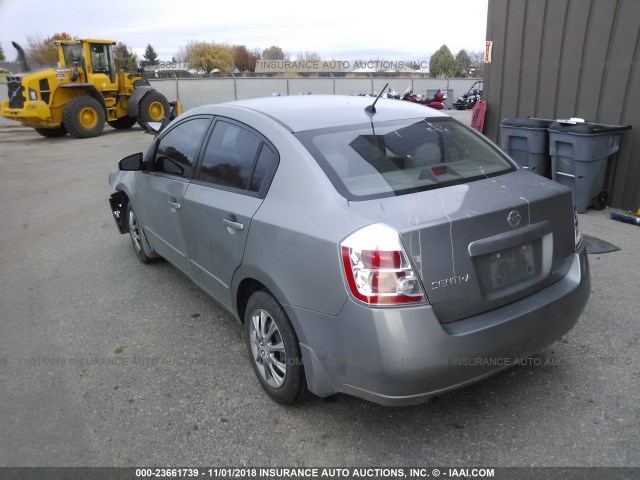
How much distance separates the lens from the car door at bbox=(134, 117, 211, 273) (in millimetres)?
3664

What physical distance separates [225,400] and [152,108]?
16809mm

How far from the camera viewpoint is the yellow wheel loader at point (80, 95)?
15.3 meters

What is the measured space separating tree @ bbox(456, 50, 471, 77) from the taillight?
174 feet

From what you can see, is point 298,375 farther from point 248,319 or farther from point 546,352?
point 546,352

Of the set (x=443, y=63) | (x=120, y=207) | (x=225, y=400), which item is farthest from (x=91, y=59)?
(x=443, y=63)

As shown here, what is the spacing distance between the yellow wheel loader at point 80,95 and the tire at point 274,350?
13266mm

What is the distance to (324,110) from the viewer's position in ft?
10.4

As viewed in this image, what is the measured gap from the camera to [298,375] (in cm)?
261

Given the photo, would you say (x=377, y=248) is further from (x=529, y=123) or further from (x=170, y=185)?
(x=529, y=123)

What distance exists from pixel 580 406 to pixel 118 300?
3584mm

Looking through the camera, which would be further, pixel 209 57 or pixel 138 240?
pixel 209 57

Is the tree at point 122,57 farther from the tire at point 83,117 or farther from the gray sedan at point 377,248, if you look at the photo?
the gray sedan at point 377,248

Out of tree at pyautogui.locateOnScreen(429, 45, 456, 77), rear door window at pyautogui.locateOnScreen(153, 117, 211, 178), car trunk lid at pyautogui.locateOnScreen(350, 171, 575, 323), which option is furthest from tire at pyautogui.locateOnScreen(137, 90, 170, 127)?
tree at pyautogui.locateOnScreen(429, 45, 456, 77)

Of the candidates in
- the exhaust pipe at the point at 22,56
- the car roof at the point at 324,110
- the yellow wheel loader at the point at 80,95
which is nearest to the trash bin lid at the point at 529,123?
the car roof at the point at 324,110
